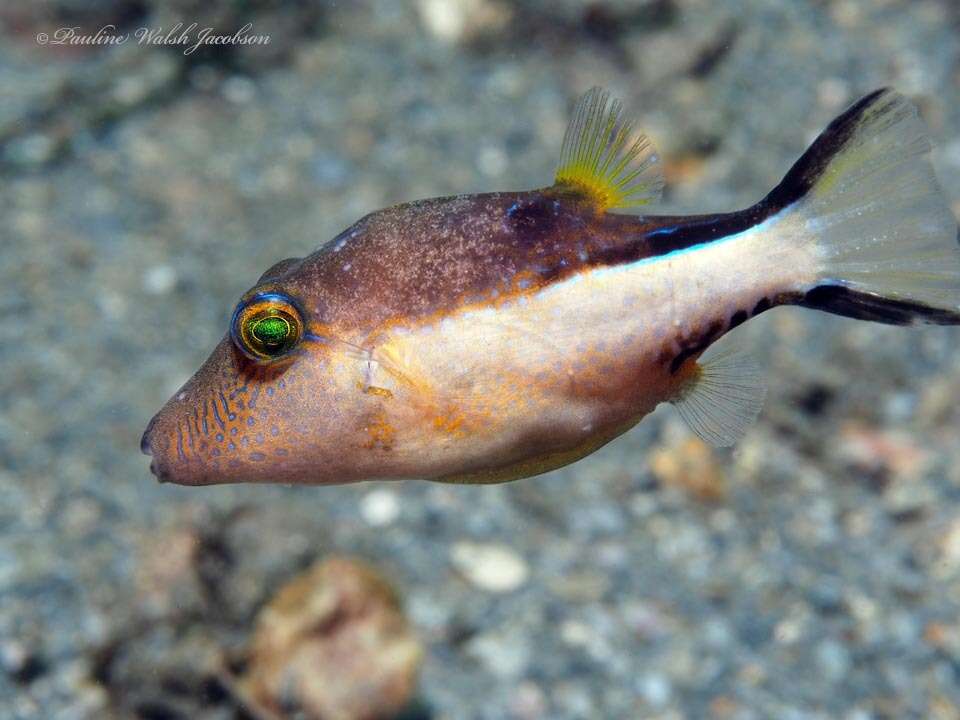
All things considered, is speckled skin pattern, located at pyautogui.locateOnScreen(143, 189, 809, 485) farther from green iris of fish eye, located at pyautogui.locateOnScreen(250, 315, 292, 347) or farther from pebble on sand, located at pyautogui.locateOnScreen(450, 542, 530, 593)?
pebble on sand, located at pyautogui.locateOnScreen(450, 542, 530, 593)

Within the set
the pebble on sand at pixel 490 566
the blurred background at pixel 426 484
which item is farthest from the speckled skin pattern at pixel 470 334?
the pebble on sand at pixel 490 566

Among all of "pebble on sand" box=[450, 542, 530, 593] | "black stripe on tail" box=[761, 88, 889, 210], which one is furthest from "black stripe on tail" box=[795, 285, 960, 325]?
"pebble on sand" box=[450, 542, 530, 593]

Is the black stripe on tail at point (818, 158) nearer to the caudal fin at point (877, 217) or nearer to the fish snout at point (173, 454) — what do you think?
the caudal fin at point (877, 217)

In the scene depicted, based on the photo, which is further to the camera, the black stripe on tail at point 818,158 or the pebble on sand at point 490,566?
the pebble on sand at point 490,566

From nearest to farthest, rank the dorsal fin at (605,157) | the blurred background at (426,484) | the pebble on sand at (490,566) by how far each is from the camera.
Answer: the dorsal fin at (605,157) < the blurred background at (426,484) < the pebble on sand at (490,566)

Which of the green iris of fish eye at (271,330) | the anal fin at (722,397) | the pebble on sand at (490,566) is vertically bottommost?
the pebble on sand at (490,566)

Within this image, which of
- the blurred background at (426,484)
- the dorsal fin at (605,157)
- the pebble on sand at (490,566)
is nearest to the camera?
the dorsal fin at (605,157)

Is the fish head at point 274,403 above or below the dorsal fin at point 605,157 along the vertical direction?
below
